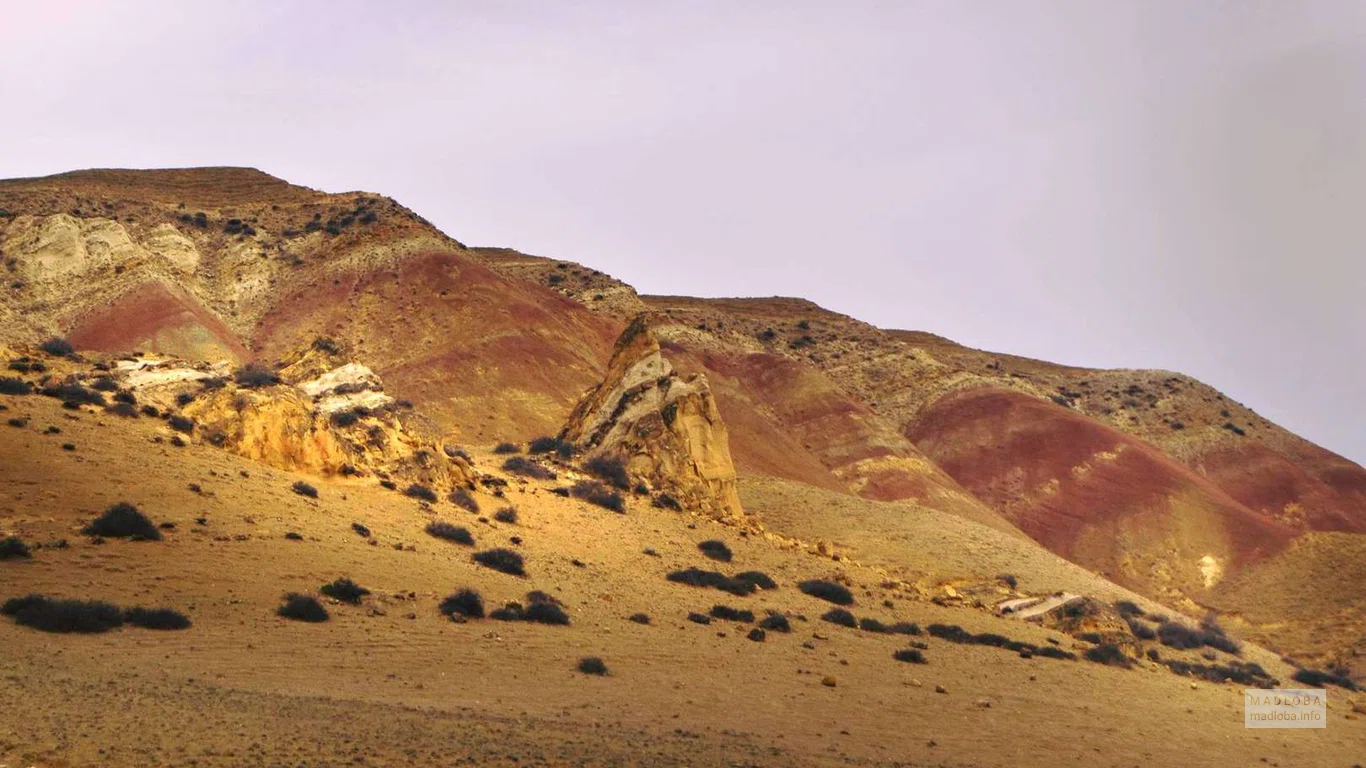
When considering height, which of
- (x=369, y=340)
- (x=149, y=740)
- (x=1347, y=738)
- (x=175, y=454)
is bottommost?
(x=1347, y=738)

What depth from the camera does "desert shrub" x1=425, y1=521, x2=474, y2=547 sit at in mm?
26438

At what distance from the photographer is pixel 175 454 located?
25.5m

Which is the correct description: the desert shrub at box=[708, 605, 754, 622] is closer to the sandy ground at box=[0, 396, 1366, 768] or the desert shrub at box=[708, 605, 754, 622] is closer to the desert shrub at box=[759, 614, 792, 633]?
the desert shrub at box=[759, 614, 792, 633]

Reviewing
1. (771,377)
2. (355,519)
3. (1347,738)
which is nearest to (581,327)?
(771,377)

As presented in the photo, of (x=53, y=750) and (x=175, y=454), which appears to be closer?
(x=53, y=750)

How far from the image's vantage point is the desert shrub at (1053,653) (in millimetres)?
27773

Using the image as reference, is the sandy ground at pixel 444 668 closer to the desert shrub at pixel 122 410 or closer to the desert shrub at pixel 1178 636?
the desert shrub at pixel 122 410

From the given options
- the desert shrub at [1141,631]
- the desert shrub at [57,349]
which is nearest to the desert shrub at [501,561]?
the desert shrub at [57,349]

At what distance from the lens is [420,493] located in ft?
96.1

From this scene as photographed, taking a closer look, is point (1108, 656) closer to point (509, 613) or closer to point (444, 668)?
point (509, 613)

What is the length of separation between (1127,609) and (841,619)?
1922cm

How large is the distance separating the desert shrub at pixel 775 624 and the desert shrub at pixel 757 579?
4.28 meters

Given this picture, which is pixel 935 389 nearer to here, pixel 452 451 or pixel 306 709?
pixel 452 451

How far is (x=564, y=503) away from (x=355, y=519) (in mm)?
8569
